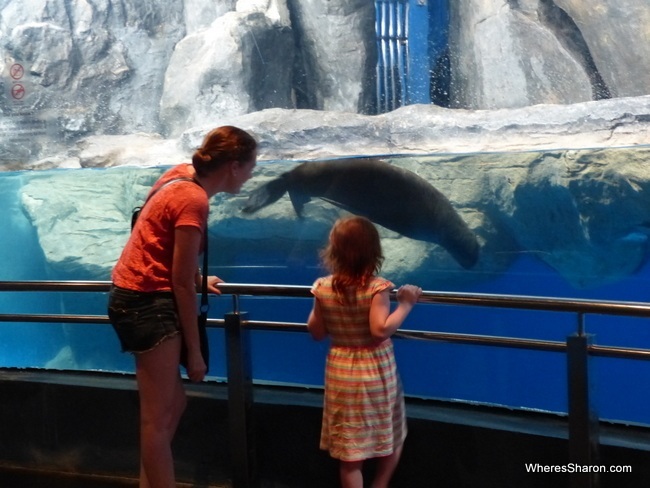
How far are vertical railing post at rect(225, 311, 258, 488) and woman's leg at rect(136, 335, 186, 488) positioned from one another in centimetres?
44

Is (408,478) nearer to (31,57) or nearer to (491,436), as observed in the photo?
(491,436)

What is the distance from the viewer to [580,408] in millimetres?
2098

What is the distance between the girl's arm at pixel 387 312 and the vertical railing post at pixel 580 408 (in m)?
0.48

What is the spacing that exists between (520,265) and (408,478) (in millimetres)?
4857

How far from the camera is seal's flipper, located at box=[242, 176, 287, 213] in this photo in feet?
21.4

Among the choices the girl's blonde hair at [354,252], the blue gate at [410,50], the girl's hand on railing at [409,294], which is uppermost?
the blue gate at [410,50]

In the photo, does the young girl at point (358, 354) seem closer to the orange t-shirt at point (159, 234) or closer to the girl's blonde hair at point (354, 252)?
the girl's blonde hair at point (354, 252)

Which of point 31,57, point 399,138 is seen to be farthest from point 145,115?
point 399,138

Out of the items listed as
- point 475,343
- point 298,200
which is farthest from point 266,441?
point 298,200

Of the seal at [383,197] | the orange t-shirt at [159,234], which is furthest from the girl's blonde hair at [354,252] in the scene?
the seal at [383,197]

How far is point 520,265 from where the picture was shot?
7.04 metres

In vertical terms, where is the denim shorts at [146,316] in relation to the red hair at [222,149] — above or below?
below

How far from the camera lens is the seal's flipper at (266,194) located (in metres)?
6.52

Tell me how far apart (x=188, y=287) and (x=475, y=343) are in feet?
3.15
